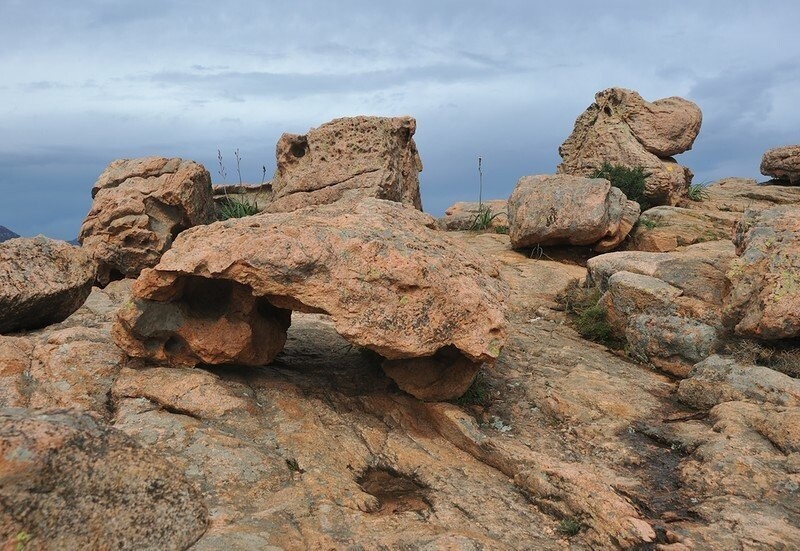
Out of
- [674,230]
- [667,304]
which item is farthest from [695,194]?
[667,304]

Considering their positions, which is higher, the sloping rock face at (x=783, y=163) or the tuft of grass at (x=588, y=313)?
the sloping rock face at (x=783, y=163)

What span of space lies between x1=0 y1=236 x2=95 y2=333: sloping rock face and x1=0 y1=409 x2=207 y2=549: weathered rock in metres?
4.44

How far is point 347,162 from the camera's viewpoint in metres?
17.0

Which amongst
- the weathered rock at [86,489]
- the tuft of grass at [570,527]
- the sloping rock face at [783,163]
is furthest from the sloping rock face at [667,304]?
the sloping rock face at [783,163]

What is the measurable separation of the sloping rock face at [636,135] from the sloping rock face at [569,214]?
546 cm

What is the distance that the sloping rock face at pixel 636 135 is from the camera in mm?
21688

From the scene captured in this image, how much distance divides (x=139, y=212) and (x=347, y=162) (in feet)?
16.7

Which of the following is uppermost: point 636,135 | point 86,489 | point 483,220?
point 636,135

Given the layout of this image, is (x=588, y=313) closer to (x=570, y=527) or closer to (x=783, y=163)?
(x=570, y=527)

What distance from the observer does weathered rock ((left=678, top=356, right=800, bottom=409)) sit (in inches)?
316

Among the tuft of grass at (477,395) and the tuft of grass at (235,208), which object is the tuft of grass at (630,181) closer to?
the tuft of grass at (235,208)

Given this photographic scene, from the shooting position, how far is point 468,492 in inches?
257

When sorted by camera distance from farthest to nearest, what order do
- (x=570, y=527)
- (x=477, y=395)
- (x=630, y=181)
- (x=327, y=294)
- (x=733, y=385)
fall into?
1. (x=630, y=181)
2. (x=477, y=395)
3. (x=733, y=385)
4. (x=327, y=294)
5. (x=570, y=527)

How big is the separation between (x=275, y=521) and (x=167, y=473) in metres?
0.94
